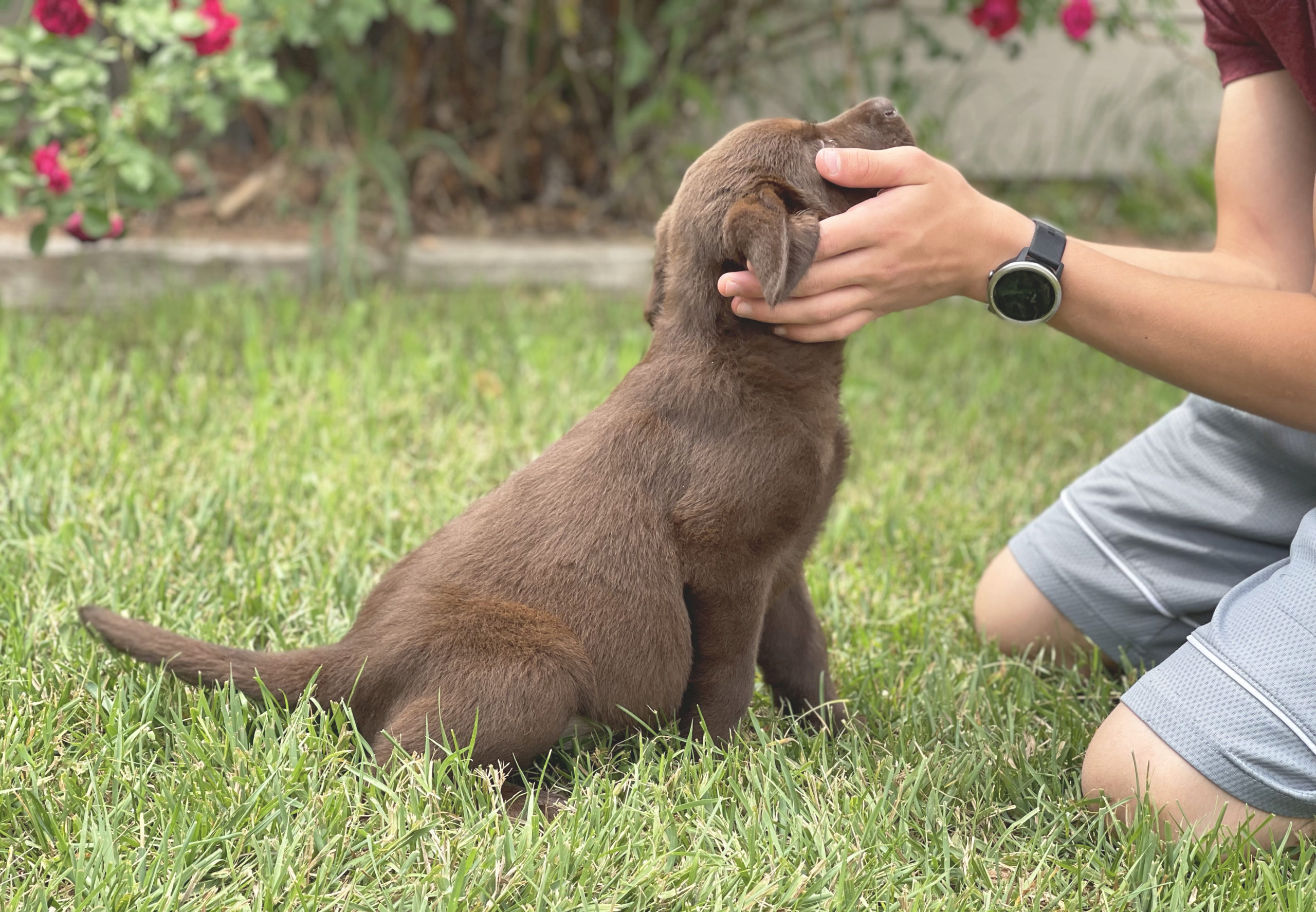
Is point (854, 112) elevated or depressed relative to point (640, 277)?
elevated

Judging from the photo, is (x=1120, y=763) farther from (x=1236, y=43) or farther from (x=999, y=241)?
(x=1236, y=43)

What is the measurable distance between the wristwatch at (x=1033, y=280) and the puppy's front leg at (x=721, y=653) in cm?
67

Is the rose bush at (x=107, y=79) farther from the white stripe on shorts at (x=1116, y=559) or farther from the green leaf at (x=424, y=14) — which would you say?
the white stripe on shorts at (x=1116, y=559)

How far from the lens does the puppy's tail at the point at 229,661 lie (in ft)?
6.37

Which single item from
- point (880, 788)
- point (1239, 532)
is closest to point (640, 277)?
point (1239, 532)

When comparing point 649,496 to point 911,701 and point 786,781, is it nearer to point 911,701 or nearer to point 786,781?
point 786,781

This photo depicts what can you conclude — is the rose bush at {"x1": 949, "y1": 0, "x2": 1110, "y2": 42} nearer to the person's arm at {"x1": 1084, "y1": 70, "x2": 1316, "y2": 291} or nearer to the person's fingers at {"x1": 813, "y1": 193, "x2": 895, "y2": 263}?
the person's arm at {"x1": 1084, "y1": 70, "x2": 1316, "y2": 291}

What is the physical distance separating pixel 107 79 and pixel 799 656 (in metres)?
3.17

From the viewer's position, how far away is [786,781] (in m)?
1.90

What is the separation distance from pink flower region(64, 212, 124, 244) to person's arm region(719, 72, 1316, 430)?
2737 millimetres

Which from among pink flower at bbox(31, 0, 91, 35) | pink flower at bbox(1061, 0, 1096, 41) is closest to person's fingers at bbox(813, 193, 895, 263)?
pink flower at bbox(31, 0, 91, 35)

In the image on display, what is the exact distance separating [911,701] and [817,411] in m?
0.62

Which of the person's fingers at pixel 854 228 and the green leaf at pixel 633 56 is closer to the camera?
the person's fingers at pixel 854 228

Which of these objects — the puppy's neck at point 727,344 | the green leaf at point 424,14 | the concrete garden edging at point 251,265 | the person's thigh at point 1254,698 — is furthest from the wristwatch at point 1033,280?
the green leaf at point 424,14
